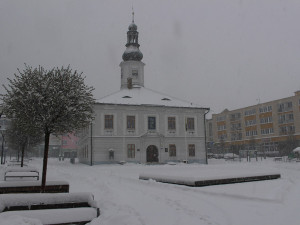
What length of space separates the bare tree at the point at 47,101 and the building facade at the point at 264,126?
173 feet

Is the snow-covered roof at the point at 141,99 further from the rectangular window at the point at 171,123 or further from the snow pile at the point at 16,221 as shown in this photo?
the snow pile at the point at 16,221

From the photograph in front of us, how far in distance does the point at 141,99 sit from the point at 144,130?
15.0 ft

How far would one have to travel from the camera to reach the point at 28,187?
35.6ft

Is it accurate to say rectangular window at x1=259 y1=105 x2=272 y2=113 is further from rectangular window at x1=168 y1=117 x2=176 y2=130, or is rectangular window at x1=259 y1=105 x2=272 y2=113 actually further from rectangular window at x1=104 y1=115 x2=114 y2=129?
rectangular window at x1=104 y1=115 x2=114 y2=129

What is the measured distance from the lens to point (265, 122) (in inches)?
2840

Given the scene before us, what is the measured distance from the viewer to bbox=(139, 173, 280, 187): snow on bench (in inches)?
571

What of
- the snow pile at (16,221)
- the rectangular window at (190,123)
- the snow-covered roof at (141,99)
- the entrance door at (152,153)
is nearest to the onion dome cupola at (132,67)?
the snow-covered roof at (141,99)

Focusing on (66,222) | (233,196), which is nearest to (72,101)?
(66,222)

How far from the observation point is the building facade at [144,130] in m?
36.9

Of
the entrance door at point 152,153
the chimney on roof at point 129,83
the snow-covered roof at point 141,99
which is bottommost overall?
the entrance door at point 152,153

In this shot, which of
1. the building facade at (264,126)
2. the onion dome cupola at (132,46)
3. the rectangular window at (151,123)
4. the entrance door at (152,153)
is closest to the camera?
the entrance door at (152,153)

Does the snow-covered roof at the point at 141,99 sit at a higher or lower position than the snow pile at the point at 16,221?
higher

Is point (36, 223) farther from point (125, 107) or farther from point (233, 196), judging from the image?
point (125, 107)

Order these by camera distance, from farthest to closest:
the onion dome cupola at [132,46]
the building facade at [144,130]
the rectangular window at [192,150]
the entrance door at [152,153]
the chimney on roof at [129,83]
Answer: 1. the onion dome cupola at [132,46]
2. the chimney on roof at [129,83]
3. the rectangular window at [192,150]
4. the entrance door at [152,153]
5. the building facade at [144,130]
